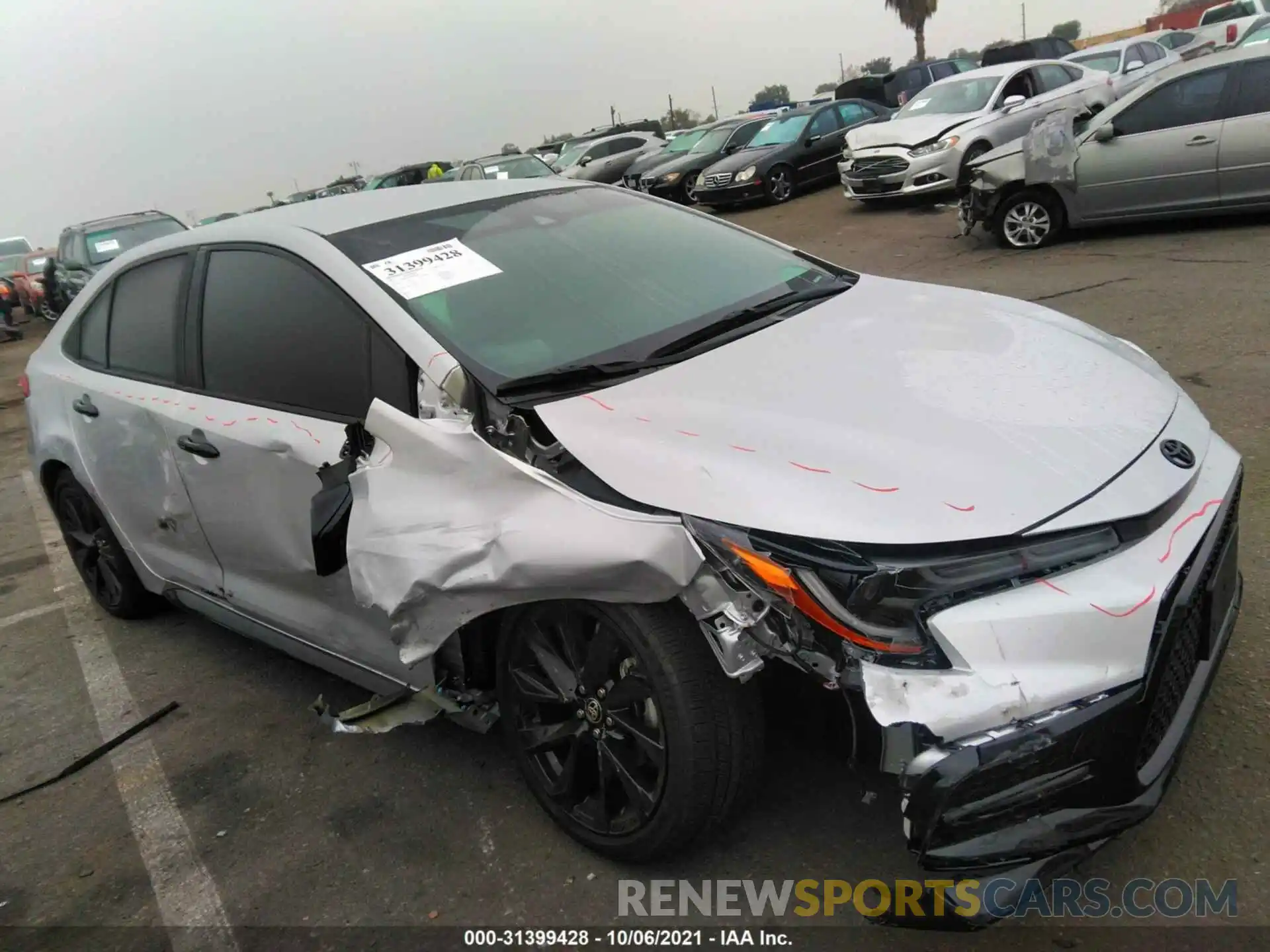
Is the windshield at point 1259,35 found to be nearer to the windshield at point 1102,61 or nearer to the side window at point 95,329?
the windshield at point 1102,61

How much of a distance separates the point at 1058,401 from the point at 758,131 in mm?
15788

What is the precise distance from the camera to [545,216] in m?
3.25

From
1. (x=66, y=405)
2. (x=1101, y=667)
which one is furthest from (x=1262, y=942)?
(x=66, y=405)

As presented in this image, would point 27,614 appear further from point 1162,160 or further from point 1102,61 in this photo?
point 1102,61

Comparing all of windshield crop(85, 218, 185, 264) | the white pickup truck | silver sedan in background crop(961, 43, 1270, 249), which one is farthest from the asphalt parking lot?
the white pickup truck

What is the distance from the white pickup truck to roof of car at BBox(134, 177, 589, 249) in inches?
661

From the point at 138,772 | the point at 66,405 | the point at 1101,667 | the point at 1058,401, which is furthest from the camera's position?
the point at 66,405

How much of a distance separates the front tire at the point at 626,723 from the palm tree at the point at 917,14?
4647 cm

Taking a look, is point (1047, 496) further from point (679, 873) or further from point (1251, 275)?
point (1251, 275)

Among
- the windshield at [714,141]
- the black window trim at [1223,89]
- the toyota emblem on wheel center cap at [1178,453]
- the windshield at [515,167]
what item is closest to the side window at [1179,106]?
the black window trim at [1223,89]

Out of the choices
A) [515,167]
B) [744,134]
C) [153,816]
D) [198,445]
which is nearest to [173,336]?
[198,445]

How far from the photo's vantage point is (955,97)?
12.8m

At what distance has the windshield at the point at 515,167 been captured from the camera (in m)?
16.5

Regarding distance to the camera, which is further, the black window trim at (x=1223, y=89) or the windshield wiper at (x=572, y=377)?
the black window trim at (x=1223, y=89)
